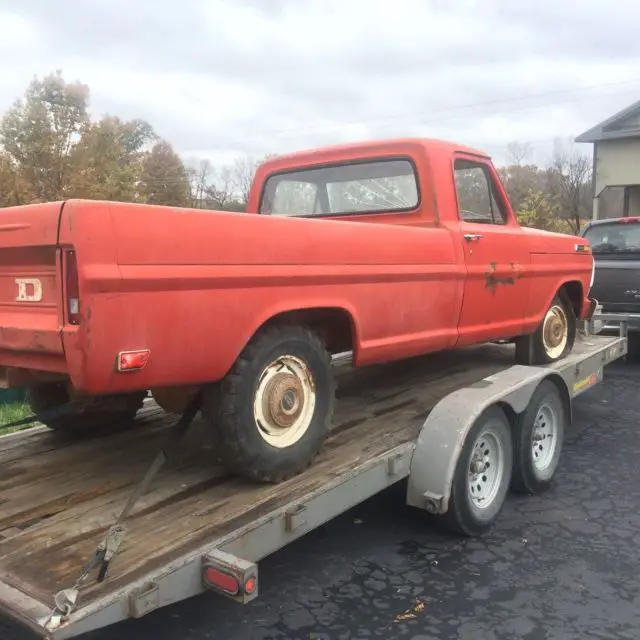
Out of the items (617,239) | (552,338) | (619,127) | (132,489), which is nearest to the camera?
(132,489)

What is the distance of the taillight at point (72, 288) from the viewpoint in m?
2.40

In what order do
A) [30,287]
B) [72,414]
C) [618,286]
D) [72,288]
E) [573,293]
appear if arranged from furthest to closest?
1. [618,286]
2. [573,293]
3. [72,414]
4. [30,287]
5. [72,288]

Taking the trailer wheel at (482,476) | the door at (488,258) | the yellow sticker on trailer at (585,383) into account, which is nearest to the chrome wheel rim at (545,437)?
the trailer wheel at (482,476)

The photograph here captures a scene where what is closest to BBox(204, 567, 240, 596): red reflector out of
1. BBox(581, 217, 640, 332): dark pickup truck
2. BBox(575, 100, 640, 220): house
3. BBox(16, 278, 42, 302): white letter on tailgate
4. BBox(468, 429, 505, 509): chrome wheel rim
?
BBox(16, 278, 42, 302): white letter on tailgate

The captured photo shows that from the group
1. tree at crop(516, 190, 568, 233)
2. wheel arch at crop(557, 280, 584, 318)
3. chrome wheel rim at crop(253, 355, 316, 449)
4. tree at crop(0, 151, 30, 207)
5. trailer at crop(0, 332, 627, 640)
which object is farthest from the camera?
tree at crop(516, 190, 568, 233)

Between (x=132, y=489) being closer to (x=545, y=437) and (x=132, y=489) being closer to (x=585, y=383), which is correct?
(x=545, y=437)

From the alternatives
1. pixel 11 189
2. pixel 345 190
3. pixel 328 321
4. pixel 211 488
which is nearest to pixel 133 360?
pixel 211 488

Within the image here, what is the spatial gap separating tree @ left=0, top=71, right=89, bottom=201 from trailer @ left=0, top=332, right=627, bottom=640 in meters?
19.1

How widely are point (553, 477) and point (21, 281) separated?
344cm

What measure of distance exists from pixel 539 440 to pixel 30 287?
3.22 metres

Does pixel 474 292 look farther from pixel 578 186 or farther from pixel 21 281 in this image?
pixel 578 186

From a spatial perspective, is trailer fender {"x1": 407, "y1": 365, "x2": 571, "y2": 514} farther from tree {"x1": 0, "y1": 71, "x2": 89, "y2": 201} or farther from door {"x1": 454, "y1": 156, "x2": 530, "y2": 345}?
tree {"x1": 0, "y1": 71, "x2": 89, "y2": 201}

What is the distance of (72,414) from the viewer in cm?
376

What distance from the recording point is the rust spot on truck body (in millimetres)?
4430
